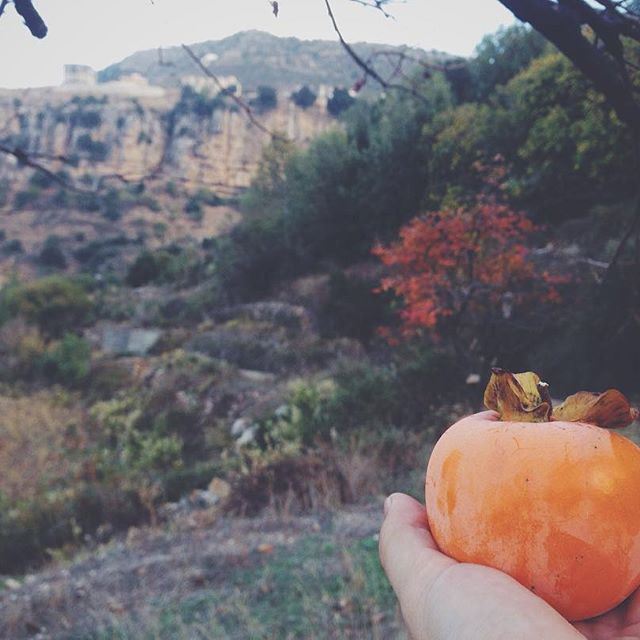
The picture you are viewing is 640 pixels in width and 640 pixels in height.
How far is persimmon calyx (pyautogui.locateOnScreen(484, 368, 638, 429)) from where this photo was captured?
797 mm

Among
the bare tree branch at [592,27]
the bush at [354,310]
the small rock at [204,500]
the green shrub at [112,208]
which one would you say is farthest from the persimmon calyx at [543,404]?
the green shrub at [112,208]

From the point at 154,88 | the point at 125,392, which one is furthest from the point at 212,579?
the point at 154,88

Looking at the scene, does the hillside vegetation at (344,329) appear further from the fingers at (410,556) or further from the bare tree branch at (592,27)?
the fingers at (410,556)

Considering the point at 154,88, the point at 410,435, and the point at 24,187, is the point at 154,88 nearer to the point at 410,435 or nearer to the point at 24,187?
the point at 24,187

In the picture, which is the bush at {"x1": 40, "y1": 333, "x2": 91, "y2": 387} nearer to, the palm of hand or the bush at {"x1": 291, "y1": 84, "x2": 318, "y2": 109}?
the palm of hand

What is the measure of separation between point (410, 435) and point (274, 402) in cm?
347

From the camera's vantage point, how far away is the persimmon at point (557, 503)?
0.73m

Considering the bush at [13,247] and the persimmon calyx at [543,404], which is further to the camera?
the bush at [13,247]

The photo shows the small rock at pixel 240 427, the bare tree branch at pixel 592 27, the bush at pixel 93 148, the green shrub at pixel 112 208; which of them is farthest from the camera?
the bush at pixel 93 148

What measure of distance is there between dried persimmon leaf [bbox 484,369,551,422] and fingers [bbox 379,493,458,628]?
0.24 metres

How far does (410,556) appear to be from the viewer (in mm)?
922

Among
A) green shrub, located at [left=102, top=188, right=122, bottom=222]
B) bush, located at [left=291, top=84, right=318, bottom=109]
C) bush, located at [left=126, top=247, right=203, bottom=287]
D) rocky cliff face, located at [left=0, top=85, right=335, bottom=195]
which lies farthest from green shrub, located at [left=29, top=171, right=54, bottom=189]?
bush, located at [left=126, top=247, right=203, bottom=287]

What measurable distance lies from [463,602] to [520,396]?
Result: 30 cm

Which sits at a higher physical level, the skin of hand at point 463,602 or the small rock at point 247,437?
the skin of hand at point 463,602
